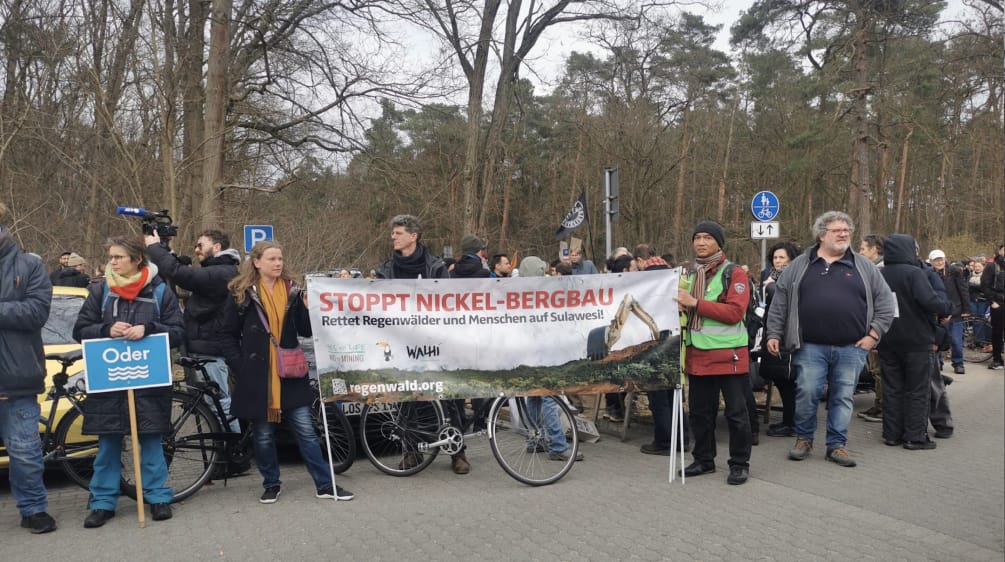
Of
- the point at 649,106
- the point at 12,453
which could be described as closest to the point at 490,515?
the point at 12,453

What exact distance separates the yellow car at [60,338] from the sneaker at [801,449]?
18.4ft

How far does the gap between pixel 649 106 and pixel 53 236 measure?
22.8 m

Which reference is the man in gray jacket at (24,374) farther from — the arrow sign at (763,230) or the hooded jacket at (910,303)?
the arrow sign at (763,230)

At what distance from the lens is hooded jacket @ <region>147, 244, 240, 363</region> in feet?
Result: 19.0

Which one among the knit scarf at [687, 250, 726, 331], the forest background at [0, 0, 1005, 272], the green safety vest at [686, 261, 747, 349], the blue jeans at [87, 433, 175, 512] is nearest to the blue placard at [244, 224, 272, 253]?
the forest background at [0, 0, 1005, 272]

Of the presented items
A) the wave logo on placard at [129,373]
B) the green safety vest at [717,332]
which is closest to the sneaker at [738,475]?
the green safety vest at [717,332]

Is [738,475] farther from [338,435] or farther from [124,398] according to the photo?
[124,398]

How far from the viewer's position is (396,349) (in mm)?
5719

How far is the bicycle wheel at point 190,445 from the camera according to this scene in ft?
18.1

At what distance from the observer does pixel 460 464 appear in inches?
244

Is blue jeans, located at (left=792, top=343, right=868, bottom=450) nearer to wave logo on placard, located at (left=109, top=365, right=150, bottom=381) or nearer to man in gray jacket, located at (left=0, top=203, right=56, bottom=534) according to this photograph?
wave logo on placard, located at (left=109, top=365, right=150, bottom=381)

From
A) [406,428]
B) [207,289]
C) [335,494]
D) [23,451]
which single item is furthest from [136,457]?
[406,428]

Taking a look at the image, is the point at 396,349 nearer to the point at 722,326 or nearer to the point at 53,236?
the point at 722,326

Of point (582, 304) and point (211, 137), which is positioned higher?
point (211, 137)
